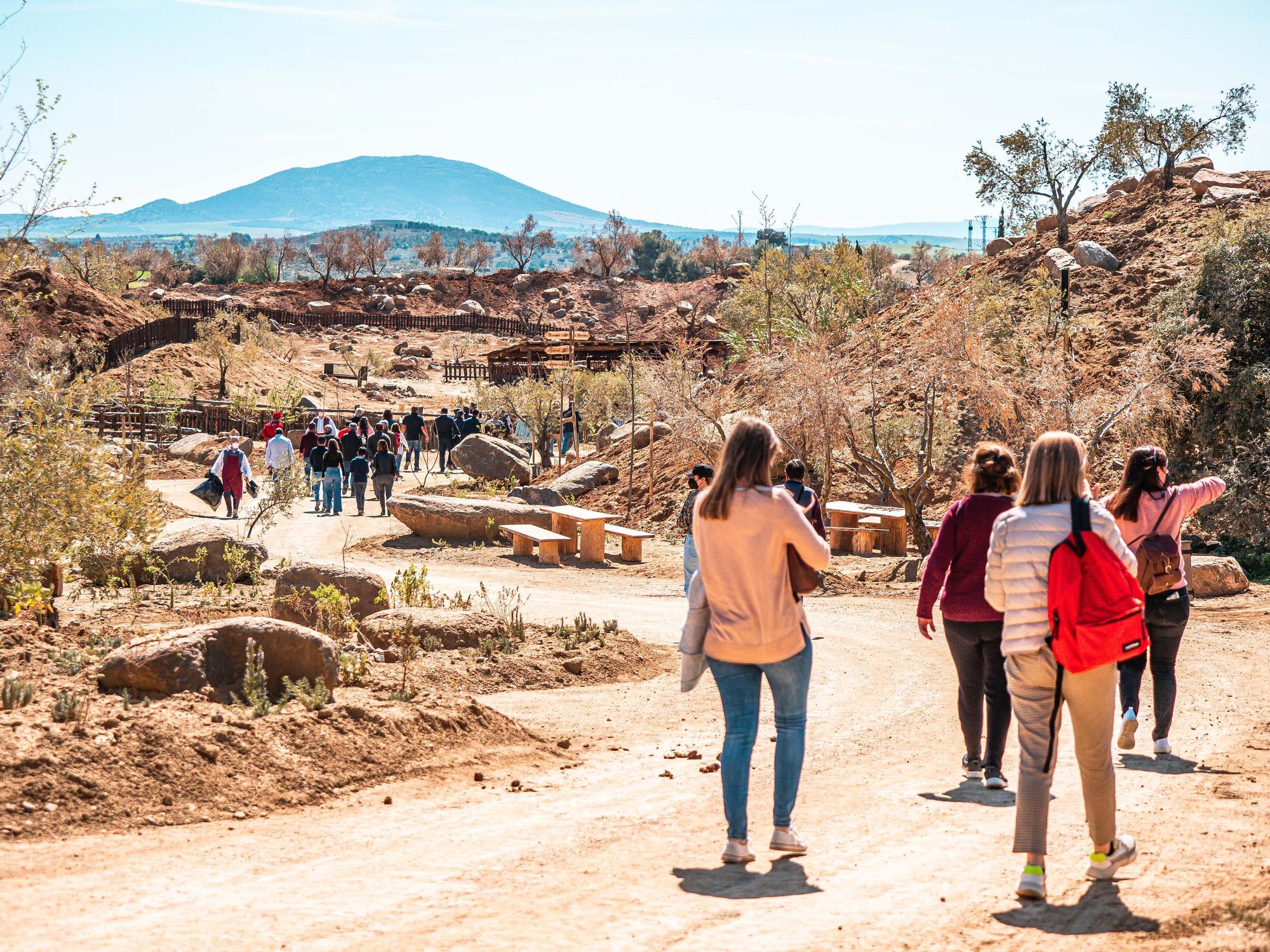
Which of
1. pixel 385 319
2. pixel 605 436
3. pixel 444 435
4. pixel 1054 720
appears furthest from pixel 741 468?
pixel 385 319

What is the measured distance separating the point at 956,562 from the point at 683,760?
195cm

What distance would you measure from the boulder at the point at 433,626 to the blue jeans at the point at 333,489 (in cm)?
1126

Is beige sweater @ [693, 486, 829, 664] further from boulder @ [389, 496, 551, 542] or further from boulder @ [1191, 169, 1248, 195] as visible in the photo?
boulder @ [1191, 169, 1248, 195]

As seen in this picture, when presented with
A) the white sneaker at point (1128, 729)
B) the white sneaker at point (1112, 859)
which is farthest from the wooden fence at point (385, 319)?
the white sneaker at point (1112, 859)

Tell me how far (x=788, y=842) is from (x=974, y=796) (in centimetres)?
150

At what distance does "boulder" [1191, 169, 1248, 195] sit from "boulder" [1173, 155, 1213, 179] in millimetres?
→ 1737

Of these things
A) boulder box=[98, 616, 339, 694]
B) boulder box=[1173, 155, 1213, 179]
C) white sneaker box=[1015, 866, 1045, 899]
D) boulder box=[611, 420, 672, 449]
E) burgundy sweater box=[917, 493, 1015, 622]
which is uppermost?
boulder box=[1173, 155, 1213, 179]

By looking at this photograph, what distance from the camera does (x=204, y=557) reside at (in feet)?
39.1

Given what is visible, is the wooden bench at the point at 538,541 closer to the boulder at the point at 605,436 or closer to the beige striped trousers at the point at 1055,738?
the beige striped trousers at the point at 1055,738

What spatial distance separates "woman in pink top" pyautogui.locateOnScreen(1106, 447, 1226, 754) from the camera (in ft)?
22.1

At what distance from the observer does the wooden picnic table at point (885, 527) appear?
1877 cm

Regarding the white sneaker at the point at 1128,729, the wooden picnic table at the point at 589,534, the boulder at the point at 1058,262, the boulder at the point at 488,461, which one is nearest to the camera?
the white sneaker at the point at 1128,729

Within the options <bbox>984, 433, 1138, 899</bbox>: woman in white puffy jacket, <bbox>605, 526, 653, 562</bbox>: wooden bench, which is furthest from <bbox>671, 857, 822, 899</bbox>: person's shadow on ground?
<bbox>605, 526, 653, 562</bbox>: wooden bench

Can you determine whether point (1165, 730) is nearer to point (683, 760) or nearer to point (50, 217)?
point (683, 760)
